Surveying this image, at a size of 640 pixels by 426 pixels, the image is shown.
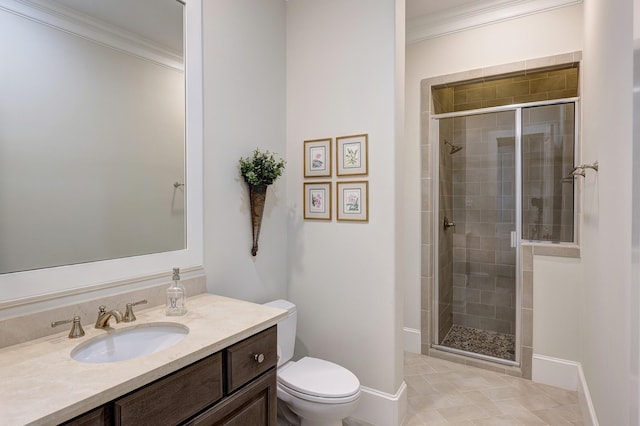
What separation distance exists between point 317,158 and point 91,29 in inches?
54.1

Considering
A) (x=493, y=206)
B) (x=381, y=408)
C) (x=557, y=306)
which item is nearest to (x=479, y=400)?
(x=381, y=408)

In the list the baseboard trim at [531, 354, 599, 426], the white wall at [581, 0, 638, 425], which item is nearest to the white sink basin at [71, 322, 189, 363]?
the white wall at [581, 0, 638, 425]

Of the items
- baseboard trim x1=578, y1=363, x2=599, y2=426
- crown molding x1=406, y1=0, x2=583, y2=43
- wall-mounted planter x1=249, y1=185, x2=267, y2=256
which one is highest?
crown molding x1=406, y1=0, x2=583, y2=43

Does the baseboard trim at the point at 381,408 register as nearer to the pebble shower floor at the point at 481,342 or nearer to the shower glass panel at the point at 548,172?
the pebble shower floor at the point at 481,342

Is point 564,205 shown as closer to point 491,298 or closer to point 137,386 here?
point 491,298

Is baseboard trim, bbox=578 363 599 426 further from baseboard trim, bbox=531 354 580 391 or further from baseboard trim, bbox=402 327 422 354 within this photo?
baseboard trim, bbox=402 327 422 354

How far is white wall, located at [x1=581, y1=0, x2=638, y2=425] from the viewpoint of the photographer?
1.20 meters

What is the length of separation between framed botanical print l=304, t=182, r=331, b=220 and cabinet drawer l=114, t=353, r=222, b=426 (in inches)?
51.4

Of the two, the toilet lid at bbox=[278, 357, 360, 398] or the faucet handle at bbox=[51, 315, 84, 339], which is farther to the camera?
the toilet lid at bbox=[278, 357, 360, 398]

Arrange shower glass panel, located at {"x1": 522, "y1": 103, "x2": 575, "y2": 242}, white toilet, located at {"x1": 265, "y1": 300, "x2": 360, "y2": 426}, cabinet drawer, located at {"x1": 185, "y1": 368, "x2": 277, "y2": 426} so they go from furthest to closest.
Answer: shower glass panel, located at {"x1": 522, "y1": 103, "x2": 575, "y2": 242}, white toilet, located at {"x1": 265, "y1": 300, "x2": 360, "y2": 426}, cabinet drawer, located at {"x1": 185, "y1": 368, "x2": 277, "y2": 426}

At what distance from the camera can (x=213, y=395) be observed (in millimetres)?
1159

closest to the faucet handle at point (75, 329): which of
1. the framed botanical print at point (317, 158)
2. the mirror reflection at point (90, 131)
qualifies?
the mirror reflection at point (90, 131)

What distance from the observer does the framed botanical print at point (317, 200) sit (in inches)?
90.8

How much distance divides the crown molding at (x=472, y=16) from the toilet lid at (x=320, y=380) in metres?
2.86
